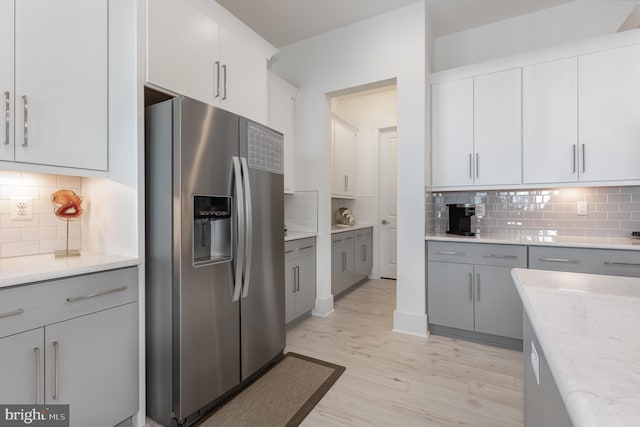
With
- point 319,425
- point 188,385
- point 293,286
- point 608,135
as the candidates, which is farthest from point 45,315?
point 608,135

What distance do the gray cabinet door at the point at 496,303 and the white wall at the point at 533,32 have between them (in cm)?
224

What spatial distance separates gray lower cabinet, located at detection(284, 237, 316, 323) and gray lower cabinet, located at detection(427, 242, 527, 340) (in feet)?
3.91

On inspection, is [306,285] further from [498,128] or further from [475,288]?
[498,128]

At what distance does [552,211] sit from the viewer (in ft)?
9.56

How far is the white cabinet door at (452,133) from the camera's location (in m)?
2.93

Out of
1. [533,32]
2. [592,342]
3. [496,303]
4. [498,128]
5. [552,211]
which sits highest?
[533,32]

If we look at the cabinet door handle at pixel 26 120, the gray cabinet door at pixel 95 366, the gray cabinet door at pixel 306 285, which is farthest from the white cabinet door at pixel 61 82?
the gray cabinet door at pixel 306 285

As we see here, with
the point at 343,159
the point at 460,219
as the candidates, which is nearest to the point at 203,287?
the point at 460,219

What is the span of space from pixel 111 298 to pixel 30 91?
1051mm

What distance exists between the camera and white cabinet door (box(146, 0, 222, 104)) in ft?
5.71

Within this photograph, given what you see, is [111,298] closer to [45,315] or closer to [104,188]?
[45,315]

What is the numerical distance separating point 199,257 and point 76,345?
67 centimetres

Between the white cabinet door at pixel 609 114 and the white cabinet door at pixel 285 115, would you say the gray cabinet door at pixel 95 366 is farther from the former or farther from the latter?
the white cabinet door at pixel 609 114

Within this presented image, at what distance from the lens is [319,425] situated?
5.57ft
